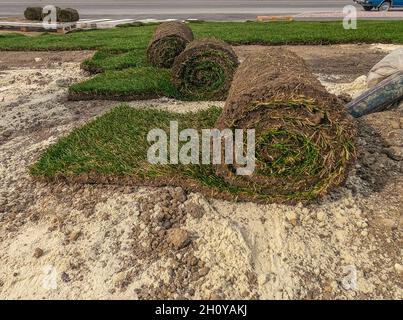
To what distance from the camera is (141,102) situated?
27.1 ft

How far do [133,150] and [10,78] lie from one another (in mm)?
6849

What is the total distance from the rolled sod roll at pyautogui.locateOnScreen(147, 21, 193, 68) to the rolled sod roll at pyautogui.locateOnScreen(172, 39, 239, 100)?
5.21ft

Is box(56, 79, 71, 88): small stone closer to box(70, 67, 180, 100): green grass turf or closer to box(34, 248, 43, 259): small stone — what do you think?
box(70, 67, 180, 100): green grass turf

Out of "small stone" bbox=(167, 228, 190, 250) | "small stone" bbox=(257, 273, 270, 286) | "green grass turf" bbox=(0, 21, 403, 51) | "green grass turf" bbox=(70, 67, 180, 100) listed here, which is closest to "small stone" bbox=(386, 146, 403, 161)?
"small stone" bbox=(257, 273, 270, 286)

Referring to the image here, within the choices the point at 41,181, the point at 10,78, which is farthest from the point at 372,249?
the point at 10,78

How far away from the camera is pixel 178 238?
12.6ft

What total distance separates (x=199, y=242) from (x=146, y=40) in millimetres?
11359

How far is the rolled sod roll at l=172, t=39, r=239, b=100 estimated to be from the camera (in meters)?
8.08

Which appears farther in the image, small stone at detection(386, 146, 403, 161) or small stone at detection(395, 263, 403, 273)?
small stone at detection(386, 146, 403, 161)

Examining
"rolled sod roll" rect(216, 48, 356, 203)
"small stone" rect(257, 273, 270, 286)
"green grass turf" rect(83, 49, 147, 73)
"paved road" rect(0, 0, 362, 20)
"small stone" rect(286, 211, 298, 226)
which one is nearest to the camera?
"small stone" rect(257, 273, 270, 286)

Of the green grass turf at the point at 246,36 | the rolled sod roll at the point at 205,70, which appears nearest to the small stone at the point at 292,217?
the rolled sod roll at the point at 205,70

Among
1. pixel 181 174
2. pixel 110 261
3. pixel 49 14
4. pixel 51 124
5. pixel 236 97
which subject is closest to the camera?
pixel 110 261

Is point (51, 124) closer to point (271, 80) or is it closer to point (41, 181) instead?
point (41, 181)
